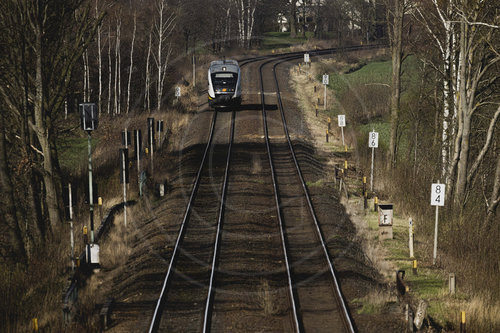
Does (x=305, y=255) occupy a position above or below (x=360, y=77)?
below

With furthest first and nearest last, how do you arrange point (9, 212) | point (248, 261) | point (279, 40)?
1. point (279, 40)
2. point (9, 212)
3. point (248, 261)

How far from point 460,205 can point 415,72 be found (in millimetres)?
40398

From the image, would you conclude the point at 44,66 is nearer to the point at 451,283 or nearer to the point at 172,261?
the point at 172,261

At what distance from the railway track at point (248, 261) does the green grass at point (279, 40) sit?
7341 centimetres

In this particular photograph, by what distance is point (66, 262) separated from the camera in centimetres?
1714

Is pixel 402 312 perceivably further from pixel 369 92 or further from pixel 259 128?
pixel 369 92

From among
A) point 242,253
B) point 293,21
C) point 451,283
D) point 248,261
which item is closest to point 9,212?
point 242,253

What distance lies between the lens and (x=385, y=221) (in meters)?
19.1

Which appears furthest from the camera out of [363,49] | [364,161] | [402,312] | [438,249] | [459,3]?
[363,49]

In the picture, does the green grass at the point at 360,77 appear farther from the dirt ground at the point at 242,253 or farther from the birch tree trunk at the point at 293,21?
the birch tree trunk at the point at 293,21

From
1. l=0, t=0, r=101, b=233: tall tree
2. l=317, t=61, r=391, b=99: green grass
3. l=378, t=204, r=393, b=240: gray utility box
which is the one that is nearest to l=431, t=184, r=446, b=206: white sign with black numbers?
l=378, t=204, r=393, b=240: gray utility box

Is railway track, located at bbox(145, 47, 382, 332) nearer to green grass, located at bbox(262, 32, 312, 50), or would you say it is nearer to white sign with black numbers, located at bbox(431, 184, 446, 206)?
white sign with black numbers, located at bbox(431, 184, 446, 206)

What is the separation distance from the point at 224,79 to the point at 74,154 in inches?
392

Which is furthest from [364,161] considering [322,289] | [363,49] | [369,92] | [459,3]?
[363,49]
